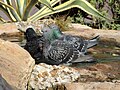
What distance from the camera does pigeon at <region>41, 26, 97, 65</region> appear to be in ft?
13.7

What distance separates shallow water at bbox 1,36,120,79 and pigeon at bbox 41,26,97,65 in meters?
0.09

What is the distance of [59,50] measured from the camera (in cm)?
423

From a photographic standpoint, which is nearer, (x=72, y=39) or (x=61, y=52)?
(x=61, y=52)

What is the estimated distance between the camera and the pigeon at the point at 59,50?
4.18 m

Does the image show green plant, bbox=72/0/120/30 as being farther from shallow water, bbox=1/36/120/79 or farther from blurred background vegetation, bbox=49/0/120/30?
shallow water, bbox=1/36/120/79

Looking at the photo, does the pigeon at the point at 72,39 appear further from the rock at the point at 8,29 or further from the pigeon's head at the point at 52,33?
the rock at the point at 8,29

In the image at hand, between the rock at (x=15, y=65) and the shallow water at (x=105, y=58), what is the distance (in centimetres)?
72

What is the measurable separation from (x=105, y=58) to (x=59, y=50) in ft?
2.73

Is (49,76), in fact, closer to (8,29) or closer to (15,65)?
(15,65)

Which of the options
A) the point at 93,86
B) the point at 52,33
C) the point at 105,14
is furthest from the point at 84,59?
the point at 105,14

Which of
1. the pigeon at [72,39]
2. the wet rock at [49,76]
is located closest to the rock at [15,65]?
the wet rock at [49,76]

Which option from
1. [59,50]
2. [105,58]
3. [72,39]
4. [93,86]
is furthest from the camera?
[105,58]

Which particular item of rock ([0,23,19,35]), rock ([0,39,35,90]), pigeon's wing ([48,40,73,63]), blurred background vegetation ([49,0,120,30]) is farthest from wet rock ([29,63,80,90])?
blurred background vegetation ([49,0,120,30])

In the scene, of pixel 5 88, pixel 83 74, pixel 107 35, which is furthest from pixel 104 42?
pixel 5 88
